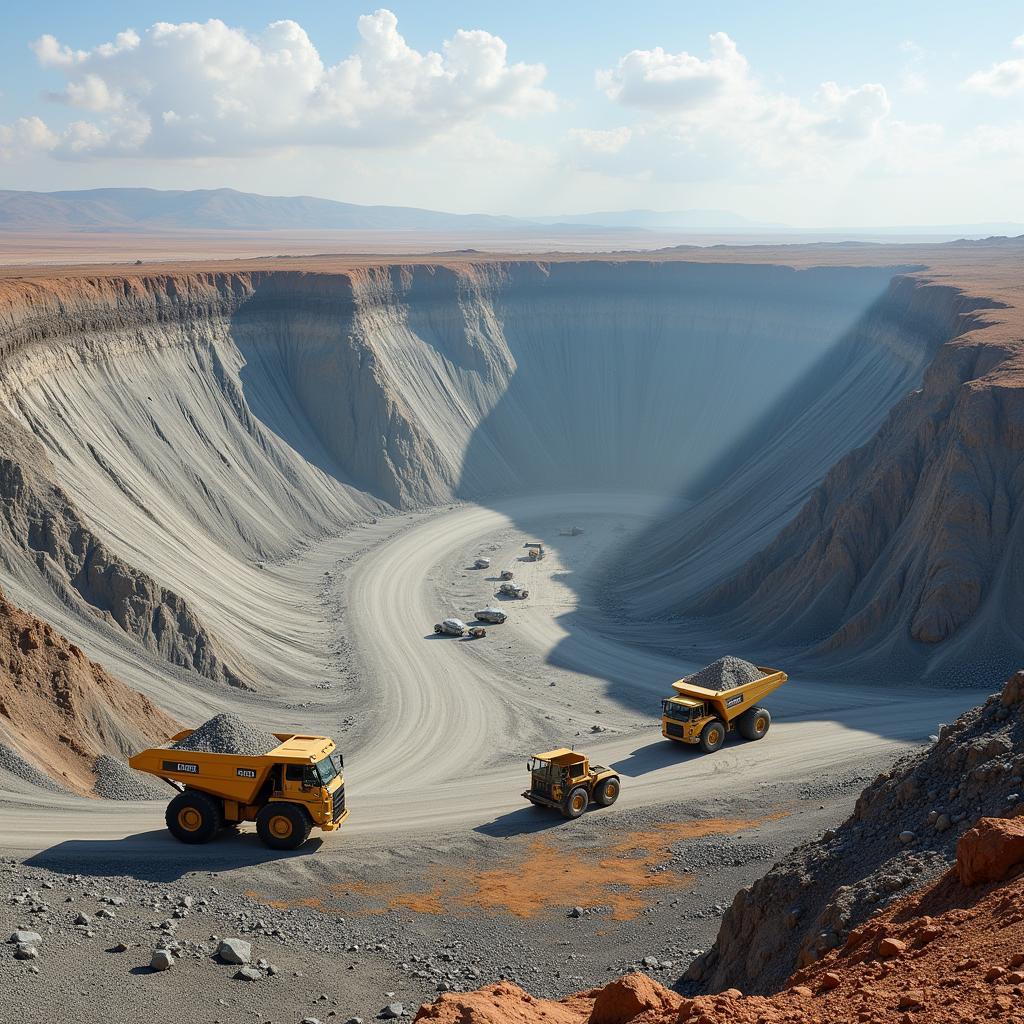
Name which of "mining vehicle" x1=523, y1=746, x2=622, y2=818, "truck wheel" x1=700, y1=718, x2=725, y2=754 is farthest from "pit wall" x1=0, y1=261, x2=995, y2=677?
"mining vehicle" x1=523, y1=746, x2=622, y2=818

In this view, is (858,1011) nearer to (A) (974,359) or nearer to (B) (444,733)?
(B) (444,733)

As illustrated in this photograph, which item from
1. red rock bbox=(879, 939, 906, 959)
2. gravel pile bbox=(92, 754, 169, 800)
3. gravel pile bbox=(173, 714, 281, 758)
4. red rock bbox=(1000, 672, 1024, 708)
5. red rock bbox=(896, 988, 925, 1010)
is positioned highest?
red rock bbox=(1000, 672, 1024, 708)

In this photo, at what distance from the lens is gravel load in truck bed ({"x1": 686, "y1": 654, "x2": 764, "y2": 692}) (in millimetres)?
30328

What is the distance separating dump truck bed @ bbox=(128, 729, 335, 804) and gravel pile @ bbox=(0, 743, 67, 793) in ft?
10.2

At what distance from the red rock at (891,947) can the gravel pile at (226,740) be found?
14.4 metres

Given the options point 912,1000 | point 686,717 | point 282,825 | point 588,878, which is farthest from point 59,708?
point 912,1000

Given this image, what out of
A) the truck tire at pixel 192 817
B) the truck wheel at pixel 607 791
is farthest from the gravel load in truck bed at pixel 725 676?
the truck tire at pixel 192 817

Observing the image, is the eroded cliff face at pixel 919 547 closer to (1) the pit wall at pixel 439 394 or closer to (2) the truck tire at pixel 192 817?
(1) the pit wall at pixel 439 394

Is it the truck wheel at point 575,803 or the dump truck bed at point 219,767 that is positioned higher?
the dump truck bed at point 219,767

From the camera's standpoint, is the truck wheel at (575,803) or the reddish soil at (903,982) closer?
the reddish soil at (903,982)

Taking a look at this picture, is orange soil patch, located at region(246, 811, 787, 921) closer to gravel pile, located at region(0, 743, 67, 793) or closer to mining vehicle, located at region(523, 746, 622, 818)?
mining vehicle, located at region(523, 746, 622, 818)

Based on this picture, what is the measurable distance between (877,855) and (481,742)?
18.7 metres

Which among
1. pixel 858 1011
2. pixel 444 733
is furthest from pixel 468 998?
pixel 444 733

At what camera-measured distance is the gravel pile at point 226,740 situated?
22.5 meters
